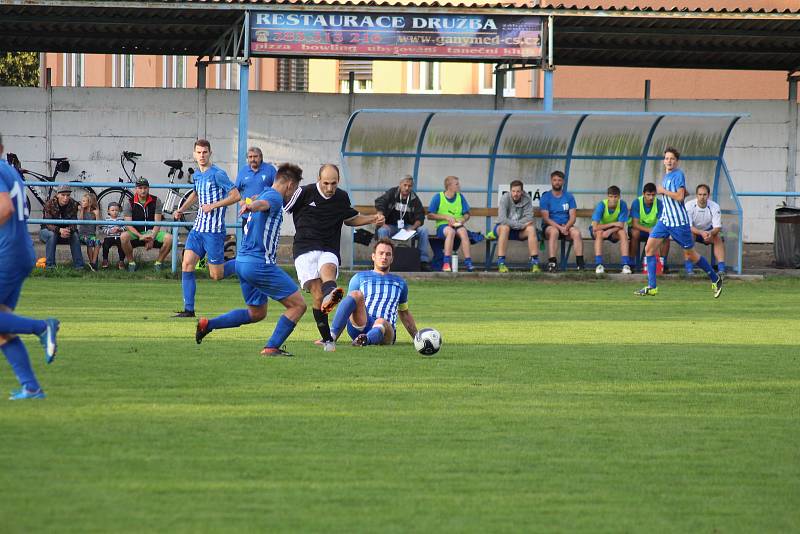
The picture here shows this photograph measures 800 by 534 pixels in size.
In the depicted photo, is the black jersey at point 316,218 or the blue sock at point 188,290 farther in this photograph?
the blue sock at point 188,290

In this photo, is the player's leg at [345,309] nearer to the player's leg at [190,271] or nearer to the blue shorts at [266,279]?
the blue shorts at [266,279]

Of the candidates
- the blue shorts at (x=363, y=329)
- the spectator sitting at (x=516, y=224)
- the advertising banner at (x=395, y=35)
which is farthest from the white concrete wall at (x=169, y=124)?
the blue shorts at (x=363, y=329)

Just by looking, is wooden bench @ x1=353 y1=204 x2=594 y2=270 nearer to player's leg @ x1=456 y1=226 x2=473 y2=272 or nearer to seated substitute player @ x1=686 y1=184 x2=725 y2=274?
player's leg @ x1=456 y1=226 x2=473 y2=272

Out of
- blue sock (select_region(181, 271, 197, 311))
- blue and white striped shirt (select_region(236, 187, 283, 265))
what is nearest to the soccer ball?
blue and white striped shirt (select_region(236, 187, 283, 265))

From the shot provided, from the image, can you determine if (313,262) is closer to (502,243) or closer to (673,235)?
(673,235)

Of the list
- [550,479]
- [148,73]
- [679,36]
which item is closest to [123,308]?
[550,479]

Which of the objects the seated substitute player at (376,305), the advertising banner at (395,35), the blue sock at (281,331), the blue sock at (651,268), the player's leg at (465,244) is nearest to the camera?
the blue sock at (281,331)

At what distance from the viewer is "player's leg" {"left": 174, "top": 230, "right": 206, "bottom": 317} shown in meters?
13.1

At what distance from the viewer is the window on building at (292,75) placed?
1705 inches

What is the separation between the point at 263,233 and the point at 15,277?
266 cm

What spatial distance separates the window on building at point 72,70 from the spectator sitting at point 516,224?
60.1 feet

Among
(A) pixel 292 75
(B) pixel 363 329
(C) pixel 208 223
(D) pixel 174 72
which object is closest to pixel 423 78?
(A) pixel 292 75

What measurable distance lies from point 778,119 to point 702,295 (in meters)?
Result: 9.07

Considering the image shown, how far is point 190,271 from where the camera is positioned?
13195mm
